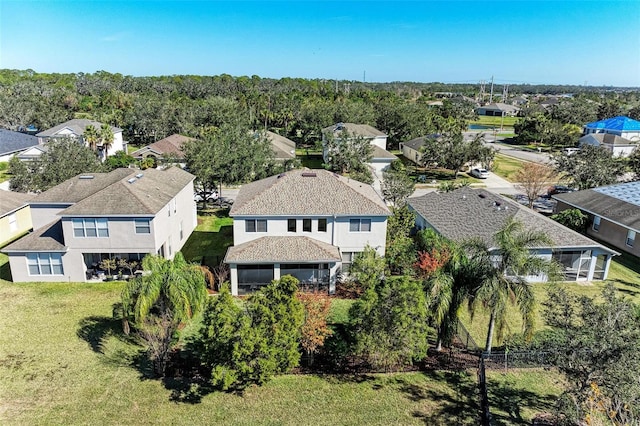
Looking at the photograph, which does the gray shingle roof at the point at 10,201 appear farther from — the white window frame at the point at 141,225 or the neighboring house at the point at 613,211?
the neighboring house at the point at 613,211

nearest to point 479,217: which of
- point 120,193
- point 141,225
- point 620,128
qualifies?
point 141,225

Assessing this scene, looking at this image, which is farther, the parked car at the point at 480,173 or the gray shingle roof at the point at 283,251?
the parked car at the point at 480,173

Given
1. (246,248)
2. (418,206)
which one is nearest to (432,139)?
(418,206)

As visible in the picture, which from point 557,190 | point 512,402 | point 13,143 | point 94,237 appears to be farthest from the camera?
point 13,143

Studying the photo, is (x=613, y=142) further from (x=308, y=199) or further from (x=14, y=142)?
(x=14, y=142)

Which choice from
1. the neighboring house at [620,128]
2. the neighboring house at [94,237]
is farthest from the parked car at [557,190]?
the neighboring house at [620,128]

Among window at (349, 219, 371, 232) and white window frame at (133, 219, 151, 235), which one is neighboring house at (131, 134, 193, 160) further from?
window at (349, 219, 371, 232)

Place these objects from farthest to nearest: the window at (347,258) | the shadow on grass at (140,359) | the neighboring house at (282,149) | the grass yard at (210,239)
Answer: the neighboring house at (282,149)
the grass yard at (210,239)
the window at (347,258)
the shadow on grass at (140,359)
